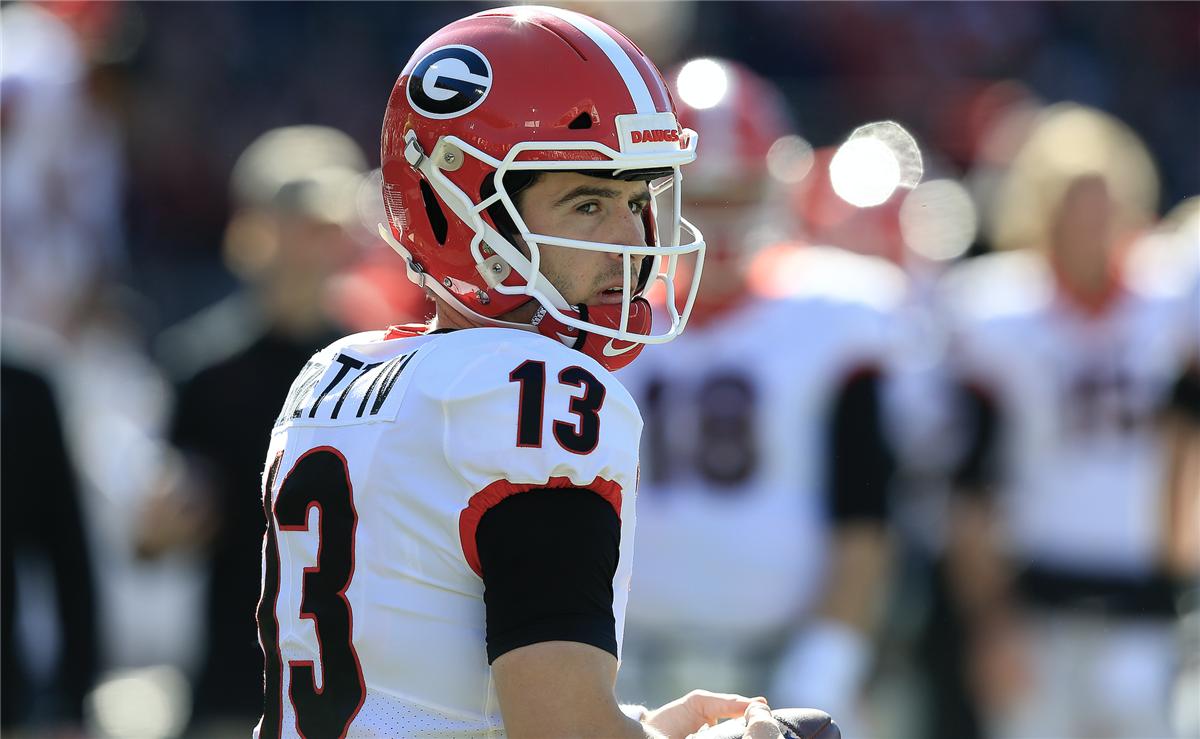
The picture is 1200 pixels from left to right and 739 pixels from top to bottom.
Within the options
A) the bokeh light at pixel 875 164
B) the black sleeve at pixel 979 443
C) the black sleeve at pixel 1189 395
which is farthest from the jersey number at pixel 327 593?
the bokeh light at pixel 875 164

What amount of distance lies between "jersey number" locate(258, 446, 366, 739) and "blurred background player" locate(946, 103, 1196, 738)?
363cm

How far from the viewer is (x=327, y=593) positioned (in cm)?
193

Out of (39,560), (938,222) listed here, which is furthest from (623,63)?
(938,222)

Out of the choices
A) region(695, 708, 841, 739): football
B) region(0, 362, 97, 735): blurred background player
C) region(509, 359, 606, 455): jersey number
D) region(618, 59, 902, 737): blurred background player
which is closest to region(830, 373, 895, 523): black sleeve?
region(618, 59, 902, 737): blurred background player

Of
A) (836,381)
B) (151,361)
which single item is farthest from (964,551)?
(151,361)

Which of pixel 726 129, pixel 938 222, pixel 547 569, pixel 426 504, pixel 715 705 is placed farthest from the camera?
pixel 938 222

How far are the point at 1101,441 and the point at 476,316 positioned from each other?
135 inches

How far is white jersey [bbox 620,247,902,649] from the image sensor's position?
4484 mm

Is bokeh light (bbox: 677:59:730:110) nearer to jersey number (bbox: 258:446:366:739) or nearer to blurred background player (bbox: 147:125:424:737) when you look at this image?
blurred background player (bbox: 147:125:424:737)

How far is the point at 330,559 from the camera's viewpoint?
1.92 meters

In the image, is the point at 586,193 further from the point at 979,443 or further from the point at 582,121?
the point at 979,443

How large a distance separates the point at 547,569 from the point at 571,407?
0.75 ft

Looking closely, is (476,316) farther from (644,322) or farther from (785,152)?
(785,152)

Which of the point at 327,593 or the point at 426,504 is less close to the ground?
the point at 426,504
